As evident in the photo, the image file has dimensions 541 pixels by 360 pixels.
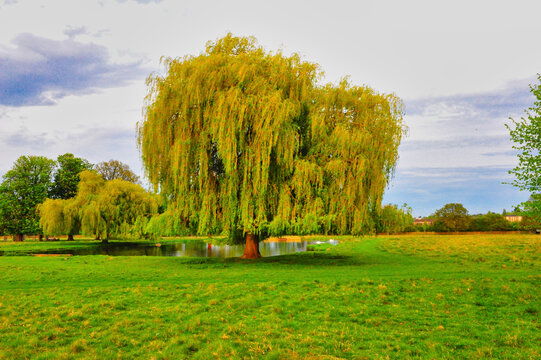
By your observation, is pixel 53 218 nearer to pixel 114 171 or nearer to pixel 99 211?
pixel 99 211

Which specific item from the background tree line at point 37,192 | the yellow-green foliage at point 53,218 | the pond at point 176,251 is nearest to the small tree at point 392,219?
the pond at point 176,251

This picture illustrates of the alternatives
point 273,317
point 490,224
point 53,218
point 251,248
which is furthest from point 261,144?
point 490,224

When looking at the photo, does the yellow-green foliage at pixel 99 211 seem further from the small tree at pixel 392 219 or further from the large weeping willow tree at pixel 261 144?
the small tree at pixel 392 219

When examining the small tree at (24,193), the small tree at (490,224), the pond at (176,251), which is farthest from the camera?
the small tree at (490,224)

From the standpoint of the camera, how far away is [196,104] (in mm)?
18734

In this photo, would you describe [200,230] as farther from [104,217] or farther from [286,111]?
[104,217]

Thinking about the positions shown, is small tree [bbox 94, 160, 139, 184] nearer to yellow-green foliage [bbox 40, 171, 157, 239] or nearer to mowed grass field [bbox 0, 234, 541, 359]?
yellow-green foliage [bbox 40, 171, 157, 239]

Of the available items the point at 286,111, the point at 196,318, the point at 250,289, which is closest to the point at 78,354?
the point at 196,318

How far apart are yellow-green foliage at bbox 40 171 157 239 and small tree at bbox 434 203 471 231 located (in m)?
64.3

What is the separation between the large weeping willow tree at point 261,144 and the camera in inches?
687

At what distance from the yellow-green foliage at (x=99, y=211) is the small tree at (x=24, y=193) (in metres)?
7.38

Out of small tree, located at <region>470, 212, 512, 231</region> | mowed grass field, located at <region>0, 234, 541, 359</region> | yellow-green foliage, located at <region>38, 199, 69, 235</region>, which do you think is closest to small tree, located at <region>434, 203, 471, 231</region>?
small tree, located at <region>470, 212, 512, 231</region>

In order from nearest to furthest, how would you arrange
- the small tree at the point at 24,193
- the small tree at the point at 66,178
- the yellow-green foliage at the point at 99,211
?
1. the yellow-green foliage at the point at 99,211
2. the small tree at the point at 24,193
3. the small tree at the point at 66,178

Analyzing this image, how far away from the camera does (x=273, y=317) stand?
778 cm
